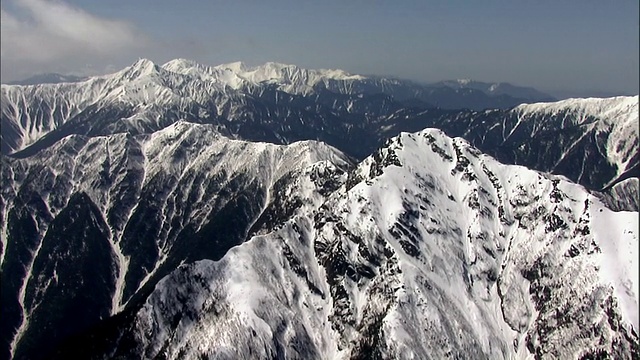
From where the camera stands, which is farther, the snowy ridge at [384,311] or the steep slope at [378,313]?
the snowy ridge at [384,311]

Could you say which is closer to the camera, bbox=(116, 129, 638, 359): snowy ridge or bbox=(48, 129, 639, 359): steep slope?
bbox=(48, 129, 639, 359): steep slope

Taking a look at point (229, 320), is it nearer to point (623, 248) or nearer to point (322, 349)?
point (322, 349)

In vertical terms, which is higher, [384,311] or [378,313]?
[384,311]

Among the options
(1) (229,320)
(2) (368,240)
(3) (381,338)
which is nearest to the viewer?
(1) (229,320)

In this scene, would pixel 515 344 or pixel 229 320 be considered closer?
pixel 229 320

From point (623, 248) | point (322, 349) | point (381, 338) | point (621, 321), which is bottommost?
point (322, 349)

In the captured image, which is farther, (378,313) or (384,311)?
(378,313)

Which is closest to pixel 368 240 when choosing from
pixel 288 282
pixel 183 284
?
pixel 288 282

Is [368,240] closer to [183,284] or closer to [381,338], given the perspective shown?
[381,338]

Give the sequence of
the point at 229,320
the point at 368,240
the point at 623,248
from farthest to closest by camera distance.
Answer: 1. the point at 368,240
2. the point at 623,248
3. the point at 229,320

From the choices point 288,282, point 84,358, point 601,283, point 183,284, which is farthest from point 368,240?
point 84,358

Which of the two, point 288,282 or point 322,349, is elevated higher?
point 288,282
